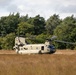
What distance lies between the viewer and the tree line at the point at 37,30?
74.1 meters

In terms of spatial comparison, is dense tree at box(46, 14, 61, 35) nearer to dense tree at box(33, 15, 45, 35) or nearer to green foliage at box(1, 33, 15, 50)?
dense tree at box(33, 15, 45, 35)

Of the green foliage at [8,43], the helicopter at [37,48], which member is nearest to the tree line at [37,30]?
the green foliage at [8,43]

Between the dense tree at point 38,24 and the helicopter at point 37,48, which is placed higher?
the dense tree at point 38,24

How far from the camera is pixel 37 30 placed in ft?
330

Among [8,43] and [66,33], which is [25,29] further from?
[8,43]

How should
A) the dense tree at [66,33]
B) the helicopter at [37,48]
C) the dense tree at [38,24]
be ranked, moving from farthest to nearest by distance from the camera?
the dense tree at [38,24] < the dense tree at [66,33] < the helicopter at [37,48]

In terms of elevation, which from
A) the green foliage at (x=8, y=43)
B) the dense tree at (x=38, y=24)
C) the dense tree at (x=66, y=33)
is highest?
the dense tree at (x=38, y=24)

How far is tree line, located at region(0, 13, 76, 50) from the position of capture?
74062 mm

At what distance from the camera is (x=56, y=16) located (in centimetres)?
12631

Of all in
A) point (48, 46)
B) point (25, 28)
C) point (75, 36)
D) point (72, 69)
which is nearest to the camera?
point (72, 69)

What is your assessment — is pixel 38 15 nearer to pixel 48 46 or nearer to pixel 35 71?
pixel 48 46

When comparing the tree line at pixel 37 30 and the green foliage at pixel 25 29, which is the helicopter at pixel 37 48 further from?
the green foliage at pixel 25 29

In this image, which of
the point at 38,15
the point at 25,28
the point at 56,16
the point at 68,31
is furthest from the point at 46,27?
the point at 68,31

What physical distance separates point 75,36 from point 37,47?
42.0 meters
